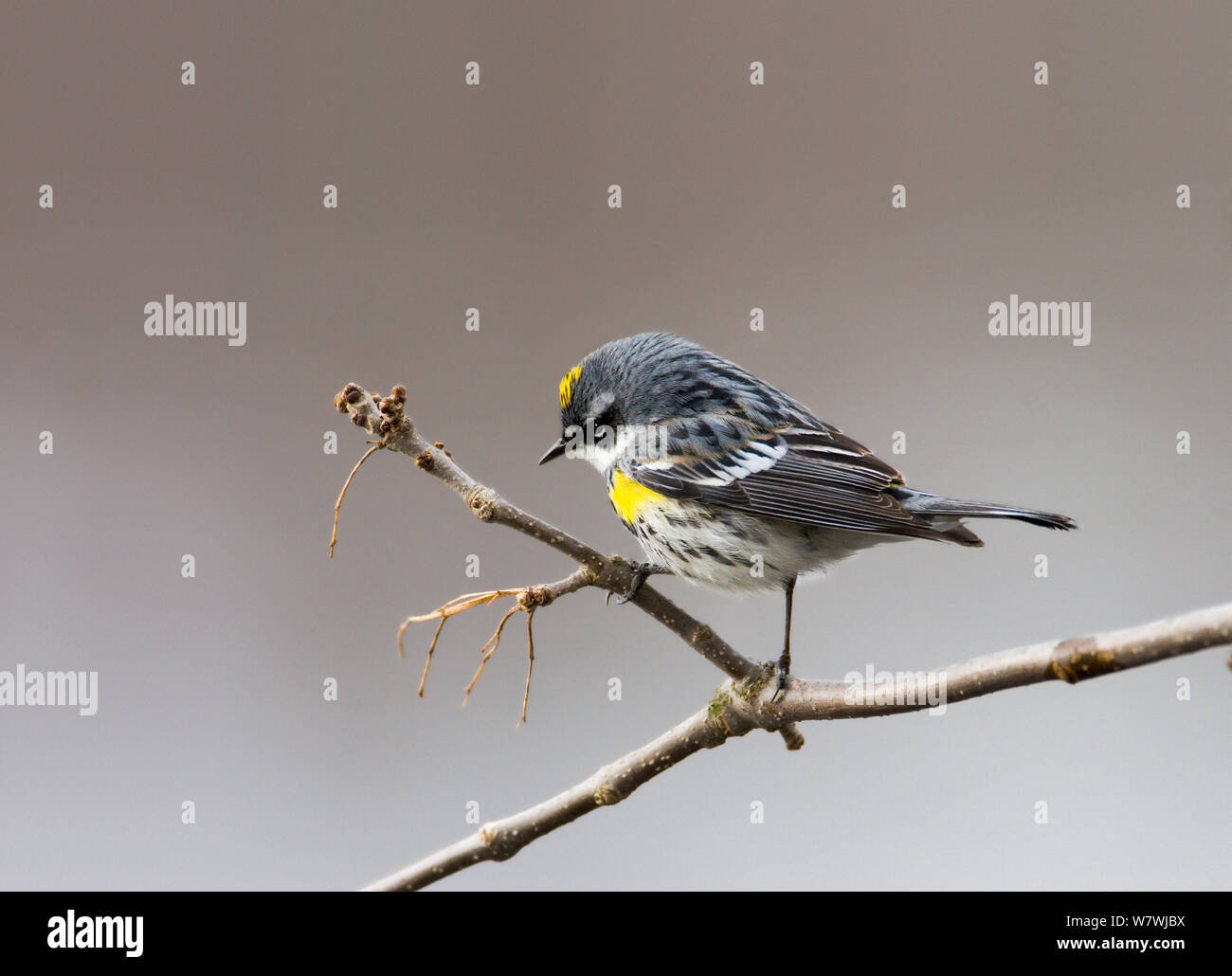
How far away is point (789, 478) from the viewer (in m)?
1.37

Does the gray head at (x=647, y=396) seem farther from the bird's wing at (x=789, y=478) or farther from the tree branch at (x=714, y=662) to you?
the tree branch at (x=714, y=662)

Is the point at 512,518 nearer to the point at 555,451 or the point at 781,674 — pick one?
the point at 781,674

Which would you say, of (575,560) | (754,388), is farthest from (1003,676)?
(754,388)

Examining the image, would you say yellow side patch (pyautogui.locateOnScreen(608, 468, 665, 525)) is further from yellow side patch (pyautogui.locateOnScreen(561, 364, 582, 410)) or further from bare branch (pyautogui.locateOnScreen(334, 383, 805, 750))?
bare branch (pyautogui.locateOnScreen(334, 383, 805, 750))

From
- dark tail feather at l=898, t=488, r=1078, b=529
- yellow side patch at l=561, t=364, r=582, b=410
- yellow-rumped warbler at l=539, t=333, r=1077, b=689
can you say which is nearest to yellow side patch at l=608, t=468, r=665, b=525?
yellow-rumped warbler at l=539, t=333, r=1077, b=689

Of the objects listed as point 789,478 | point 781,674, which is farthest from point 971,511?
point 781,674

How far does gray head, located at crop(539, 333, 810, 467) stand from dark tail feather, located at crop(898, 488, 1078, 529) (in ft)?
0.78

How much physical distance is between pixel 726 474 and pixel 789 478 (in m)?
0.08

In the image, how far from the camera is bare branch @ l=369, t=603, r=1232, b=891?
737 mm

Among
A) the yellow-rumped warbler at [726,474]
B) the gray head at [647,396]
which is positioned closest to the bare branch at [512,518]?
the yellow-rumped warbler at [726,474]

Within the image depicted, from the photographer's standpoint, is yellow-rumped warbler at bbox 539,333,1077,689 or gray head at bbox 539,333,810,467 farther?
gray head at bbox 539,333,810,467

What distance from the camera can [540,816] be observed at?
3.36ft

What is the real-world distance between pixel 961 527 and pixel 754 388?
15.4 inches

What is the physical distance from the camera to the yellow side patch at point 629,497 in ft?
4.53
